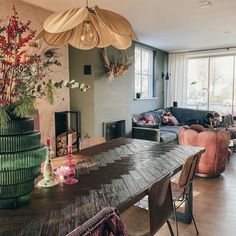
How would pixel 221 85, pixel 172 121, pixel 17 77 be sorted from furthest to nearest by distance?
pixel 221 85 → pixel 172 121 → pixel 17 77

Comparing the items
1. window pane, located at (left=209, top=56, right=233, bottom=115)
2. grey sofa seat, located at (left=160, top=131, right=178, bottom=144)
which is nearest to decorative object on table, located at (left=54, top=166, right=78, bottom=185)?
grey sofa seat, located at (left=160, top=131, right=178, bottom=144)

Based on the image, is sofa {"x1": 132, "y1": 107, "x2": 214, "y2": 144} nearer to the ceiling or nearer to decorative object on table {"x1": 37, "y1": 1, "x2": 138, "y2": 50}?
the ceiling

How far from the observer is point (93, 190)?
5.28 ft

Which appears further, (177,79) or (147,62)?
(177,79)

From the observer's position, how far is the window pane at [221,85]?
286 inches

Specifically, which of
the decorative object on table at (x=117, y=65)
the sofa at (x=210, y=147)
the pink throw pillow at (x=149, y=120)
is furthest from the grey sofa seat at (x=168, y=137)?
the decorative object on table at (x=117, y=65)

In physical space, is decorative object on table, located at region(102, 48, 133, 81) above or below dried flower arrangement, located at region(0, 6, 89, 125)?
above

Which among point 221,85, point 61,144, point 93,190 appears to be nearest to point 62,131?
point 61,144

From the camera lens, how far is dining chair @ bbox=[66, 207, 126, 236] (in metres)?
0.87

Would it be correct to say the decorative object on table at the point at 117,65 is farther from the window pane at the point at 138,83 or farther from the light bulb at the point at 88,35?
the light bulb at the point at 88,35

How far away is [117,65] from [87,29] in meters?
2.81

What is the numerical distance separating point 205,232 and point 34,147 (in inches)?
79.8

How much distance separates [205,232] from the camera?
255cm

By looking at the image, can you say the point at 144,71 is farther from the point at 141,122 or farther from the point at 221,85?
the point at 221,85
